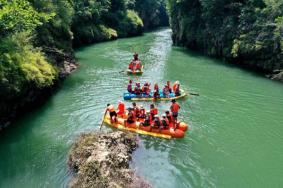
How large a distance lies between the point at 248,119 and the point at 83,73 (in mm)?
16133

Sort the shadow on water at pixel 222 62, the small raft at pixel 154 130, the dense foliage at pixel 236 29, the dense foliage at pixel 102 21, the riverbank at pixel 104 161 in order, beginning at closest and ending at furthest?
the riverbank at pixel 104 161, the small raft at pixel 154 130, the dense foliage at pixel 236 29, the shadow on water at pixel 222 62, the dense foliage at pixel 102 21

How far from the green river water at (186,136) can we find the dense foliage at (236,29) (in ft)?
8.08

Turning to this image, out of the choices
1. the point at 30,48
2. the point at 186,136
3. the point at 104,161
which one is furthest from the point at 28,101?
the point at 186,136

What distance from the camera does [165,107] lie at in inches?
877

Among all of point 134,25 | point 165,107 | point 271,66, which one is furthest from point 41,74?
point 134,25

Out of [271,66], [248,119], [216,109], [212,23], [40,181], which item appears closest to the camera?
[40,181]

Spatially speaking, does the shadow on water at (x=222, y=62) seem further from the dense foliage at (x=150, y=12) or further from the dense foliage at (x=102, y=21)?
the dense foliage at (x=150, y=12)

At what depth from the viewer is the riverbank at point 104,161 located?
12.4 metres

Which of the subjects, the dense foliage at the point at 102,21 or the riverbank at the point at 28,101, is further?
the dense foliage at the point at 102,21

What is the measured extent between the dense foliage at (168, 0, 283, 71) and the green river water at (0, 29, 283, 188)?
97.0 inches

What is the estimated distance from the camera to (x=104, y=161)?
13.2 m

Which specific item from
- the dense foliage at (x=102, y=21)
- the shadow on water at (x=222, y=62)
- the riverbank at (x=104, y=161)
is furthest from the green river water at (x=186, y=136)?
the dense foliage at (x=102, y=21)

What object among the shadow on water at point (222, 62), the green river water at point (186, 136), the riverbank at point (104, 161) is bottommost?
the shadow on water at point (222, 62)

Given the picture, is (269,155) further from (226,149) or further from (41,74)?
(41,74)
